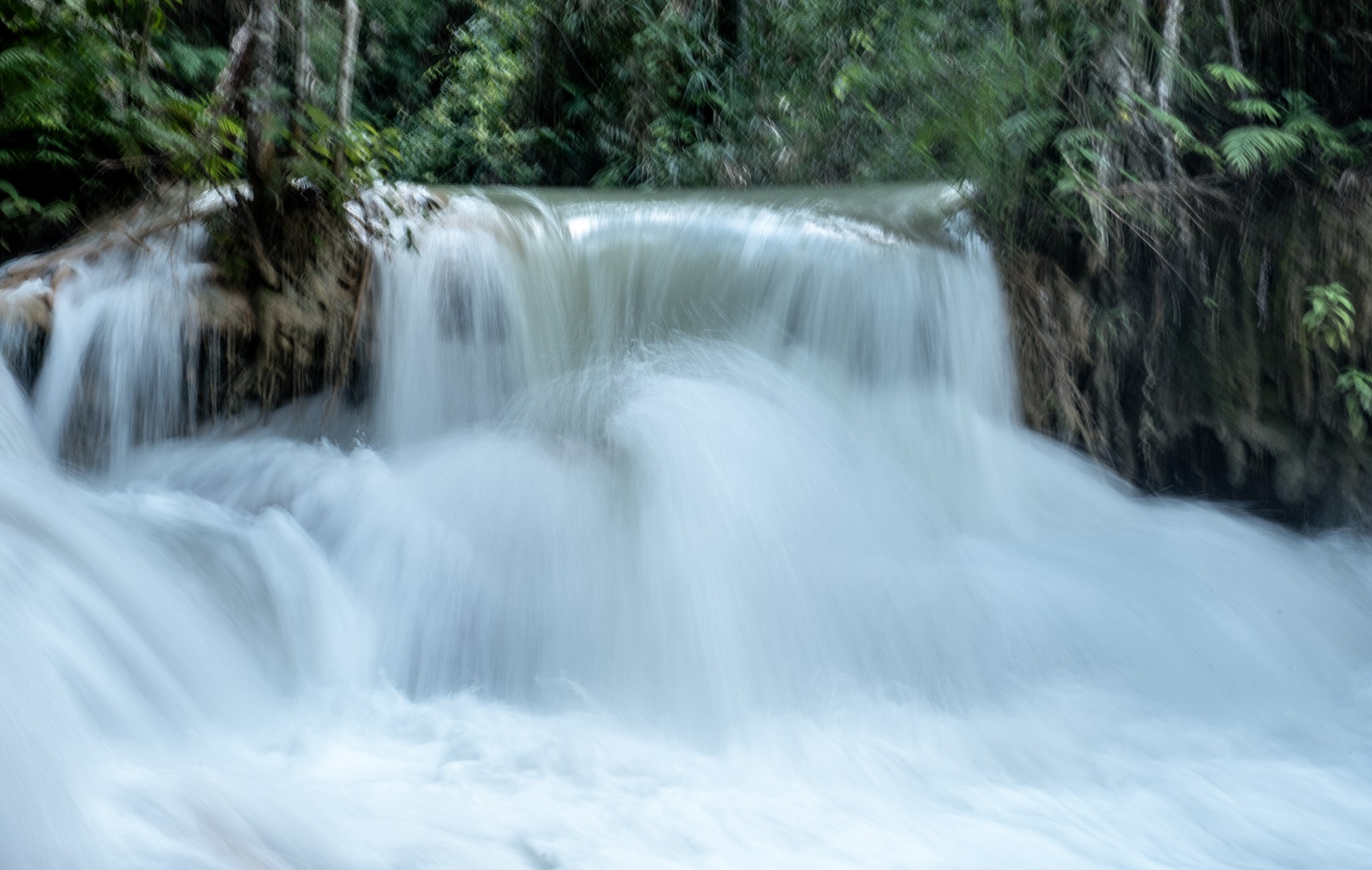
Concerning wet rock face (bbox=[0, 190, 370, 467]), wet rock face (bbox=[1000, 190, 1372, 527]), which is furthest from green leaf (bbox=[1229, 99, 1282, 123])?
wet rock face (bbox=[0, 190, 370, 467])

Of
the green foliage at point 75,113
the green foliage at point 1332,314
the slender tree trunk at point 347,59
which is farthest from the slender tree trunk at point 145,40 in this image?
the green foliage at point 1332,314

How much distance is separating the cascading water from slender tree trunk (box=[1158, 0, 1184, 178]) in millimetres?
939

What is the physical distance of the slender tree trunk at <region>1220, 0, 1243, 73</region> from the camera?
4.39m

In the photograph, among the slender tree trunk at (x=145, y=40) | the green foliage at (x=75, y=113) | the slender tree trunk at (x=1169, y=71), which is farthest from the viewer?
the slender tree trunk at (x=145, y=40)

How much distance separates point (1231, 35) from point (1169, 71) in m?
0.35

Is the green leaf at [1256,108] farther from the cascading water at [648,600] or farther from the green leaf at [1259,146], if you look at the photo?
the cascading water at [648,600]

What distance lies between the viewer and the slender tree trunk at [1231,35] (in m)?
4.39

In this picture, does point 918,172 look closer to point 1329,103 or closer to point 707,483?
point 1329,103

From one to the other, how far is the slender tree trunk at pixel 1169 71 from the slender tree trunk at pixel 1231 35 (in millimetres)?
187

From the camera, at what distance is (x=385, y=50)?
11859 mm

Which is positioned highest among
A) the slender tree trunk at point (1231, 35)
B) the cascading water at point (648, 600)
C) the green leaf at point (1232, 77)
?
the slender tree trunk at point (1231, 35)

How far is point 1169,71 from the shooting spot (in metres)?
4.36

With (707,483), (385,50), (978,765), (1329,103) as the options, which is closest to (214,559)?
(707,483)

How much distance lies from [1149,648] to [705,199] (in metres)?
3.39
